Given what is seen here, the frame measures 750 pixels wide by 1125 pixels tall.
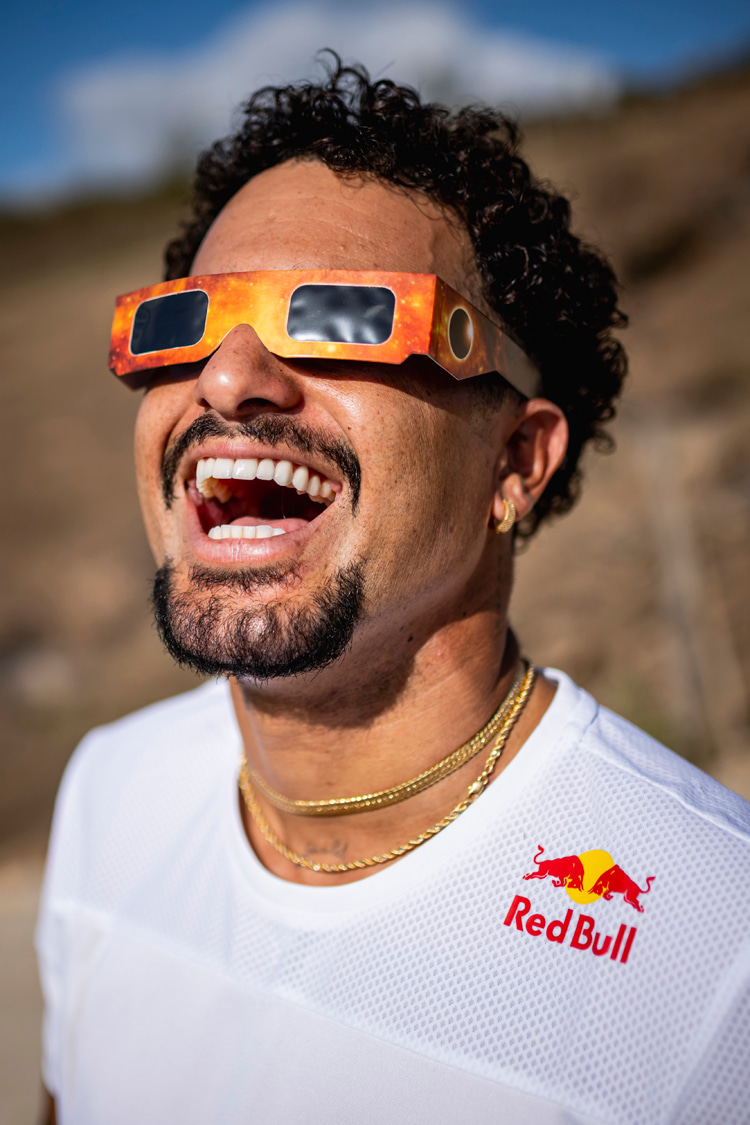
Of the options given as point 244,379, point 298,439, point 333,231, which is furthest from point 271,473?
point 333,231

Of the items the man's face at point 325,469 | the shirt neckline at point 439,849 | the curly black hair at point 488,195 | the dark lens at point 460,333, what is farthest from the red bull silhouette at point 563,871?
the curly black hair at point 488,195

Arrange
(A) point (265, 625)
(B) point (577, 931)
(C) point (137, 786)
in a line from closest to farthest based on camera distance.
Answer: (B) point (577, 931), (A) point (265, 625), (C) point (137, 786)

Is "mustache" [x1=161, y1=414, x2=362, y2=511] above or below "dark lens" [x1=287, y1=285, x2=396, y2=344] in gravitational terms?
below

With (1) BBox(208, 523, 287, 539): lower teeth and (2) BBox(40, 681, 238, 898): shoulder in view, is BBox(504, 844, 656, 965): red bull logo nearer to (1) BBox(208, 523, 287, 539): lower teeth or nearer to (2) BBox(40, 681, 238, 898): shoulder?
(1) BBox(208, 523, 287, 539): lower teeth

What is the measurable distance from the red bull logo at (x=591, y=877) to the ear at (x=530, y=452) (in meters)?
0.85

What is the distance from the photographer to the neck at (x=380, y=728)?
1834 millimetres

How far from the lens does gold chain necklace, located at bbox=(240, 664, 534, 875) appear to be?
5.87 feet

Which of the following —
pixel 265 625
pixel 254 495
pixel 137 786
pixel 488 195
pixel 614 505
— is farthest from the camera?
pixel 614 505

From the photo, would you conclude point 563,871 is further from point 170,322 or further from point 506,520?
point 170,322

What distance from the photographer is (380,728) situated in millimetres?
1855

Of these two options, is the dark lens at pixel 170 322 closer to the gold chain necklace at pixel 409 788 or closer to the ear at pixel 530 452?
the ear at pixel 530 452

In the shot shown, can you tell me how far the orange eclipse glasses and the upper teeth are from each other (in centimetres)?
24

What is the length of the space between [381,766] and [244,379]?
935mm

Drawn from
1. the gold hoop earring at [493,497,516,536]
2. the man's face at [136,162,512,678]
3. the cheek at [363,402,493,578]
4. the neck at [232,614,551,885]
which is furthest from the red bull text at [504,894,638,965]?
the gold hoop earring at [493,497,516,536]
